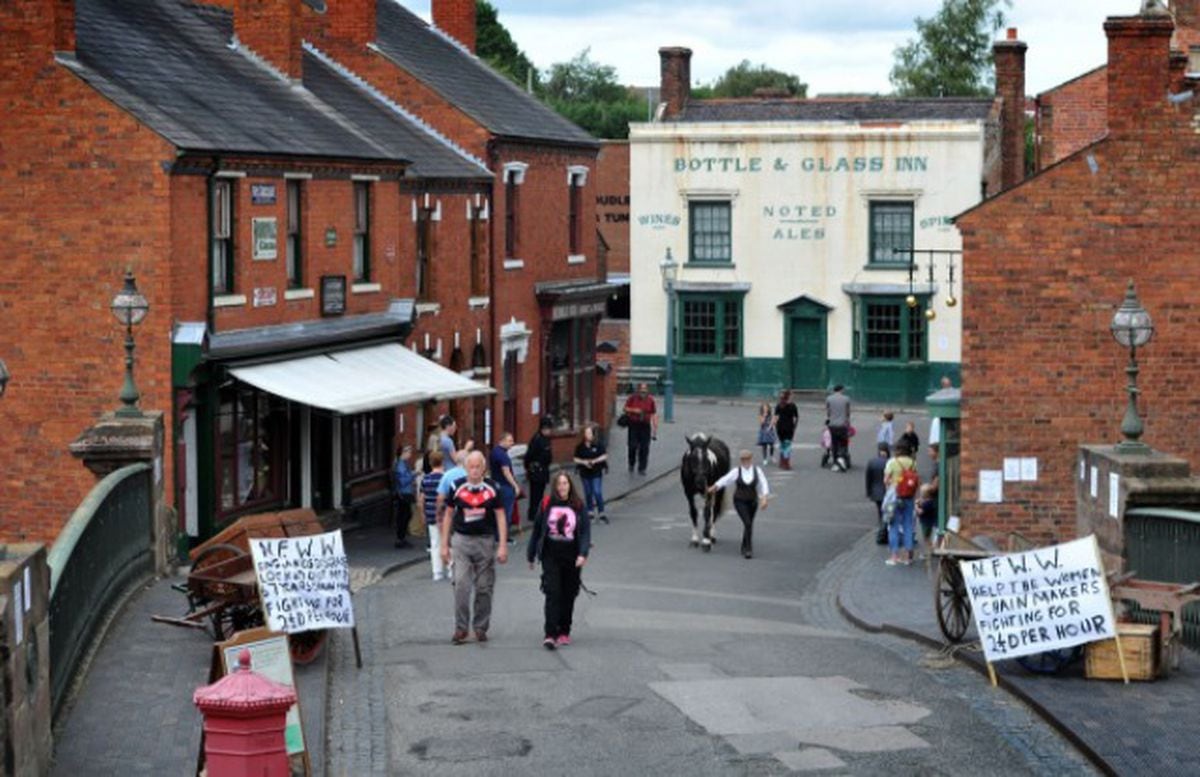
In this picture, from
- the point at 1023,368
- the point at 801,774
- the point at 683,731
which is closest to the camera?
the point at 801,774

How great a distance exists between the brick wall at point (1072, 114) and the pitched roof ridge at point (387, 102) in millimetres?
12936

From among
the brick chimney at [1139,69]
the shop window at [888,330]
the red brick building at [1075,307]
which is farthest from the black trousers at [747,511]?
the shop window at [888,330]

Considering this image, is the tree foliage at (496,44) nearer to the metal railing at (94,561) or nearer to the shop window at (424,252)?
the shop window at (424,252)

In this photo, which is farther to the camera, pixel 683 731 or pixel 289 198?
pixel 289 198

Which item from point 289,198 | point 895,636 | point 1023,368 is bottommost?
point 895,636

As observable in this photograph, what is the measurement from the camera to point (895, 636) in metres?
21.7

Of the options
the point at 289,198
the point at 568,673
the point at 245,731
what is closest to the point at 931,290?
the point at 289,198

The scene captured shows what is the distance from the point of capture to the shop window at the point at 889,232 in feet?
191

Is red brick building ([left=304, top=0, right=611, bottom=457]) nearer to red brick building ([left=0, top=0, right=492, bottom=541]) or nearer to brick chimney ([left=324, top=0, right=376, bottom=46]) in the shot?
brick chimney ([left=324, top=0, right=376, bottom=46])

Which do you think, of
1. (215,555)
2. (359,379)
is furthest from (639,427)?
(215,555)

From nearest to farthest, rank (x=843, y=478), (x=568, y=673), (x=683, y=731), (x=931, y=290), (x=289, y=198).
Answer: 1. (x=683, y=731)
2. (x=568, y=673)
3. (x=289, y=198)
4. (x=843, y=478)
5. (x=931, y=290)

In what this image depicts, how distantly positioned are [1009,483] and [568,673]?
1008 centimetres

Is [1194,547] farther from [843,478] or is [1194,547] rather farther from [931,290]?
[931,290]

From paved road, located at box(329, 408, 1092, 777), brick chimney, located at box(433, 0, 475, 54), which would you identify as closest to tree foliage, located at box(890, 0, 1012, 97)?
brick chimney, located at box(433, 0, 475, 54)
